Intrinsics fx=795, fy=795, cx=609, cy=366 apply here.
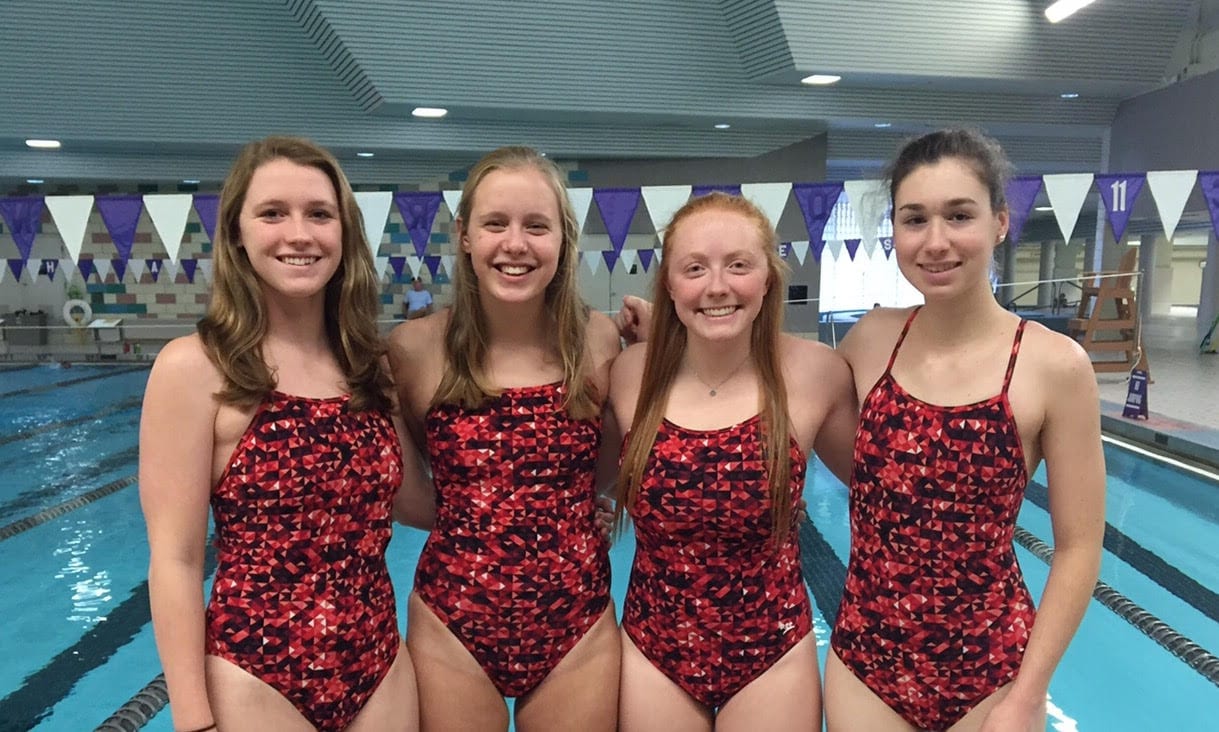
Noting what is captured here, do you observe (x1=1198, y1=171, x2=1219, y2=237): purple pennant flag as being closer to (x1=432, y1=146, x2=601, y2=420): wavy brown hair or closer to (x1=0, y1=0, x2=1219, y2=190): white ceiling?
(x1=0, y1=0, x2=1219, y2=190): white ceiling

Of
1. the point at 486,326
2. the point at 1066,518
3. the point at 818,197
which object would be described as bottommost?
the point at 1066,518

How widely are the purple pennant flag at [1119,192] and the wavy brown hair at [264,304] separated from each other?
5690mm

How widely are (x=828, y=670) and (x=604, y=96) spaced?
839cm

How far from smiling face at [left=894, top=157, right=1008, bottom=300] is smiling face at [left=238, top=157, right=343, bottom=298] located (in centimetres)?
105

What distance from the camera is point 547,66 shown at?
863 cm

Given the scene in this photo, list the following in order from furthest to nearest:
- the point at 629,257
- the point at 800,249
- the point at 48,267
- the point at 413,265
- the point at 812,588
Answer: the point at 413,265 → the point at 629,257 → the point at 48,267 → the point at 800,249 → the point at 812,588

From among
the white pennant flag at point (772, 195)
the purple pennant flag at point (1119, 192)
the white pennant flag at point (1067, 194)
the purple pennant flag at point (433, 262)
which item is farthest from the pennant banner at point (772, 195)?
the purple pennant flag at point (433, 262)

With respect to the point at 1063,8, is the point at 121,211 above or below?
below

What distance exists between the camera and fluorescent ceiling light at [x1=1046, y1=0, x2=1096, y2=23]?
736cm

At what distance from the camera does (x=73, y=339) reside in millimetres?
13680

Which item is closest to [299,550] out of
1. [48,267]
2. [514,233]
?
[514,233]

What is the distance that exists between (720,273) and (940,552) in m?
0.65

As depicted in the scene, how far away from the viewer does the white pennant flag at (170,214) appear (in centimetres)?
564

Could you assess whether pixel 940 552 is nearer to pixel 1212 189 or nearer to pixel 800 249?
pixel 1212 189
